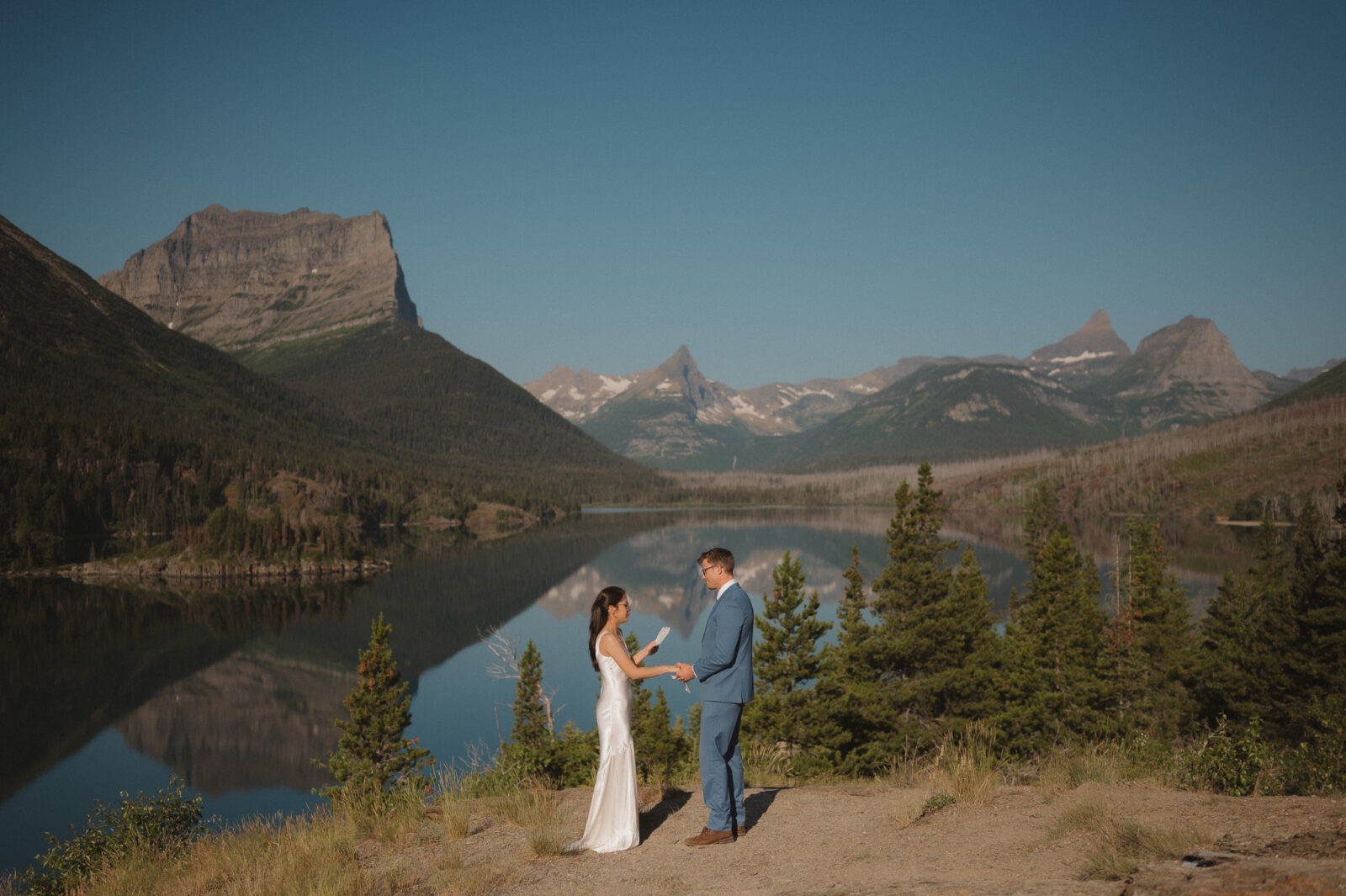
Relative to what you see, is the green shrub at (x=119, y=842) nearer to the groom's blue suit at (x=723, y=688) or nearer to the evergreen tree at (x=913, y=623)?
the groom's blue suit at (x=723, y=688)

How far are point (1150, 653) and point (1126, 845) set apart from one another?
118 feet

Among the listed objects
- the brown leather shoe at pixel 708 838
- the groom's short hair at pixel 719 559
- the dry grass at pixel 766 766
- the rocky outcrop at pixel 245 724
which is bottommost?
the rocky outcrop at pixel 245 724

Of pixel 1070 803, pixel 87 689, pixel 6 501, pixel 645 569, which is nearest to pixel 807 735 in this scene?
pixel 1070 803

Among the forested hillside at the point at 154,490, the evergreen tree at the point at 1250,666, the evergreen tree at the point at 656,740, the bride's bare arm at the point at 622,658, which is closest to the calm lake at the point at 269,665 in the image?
the evergreen tree at the point at 656,740

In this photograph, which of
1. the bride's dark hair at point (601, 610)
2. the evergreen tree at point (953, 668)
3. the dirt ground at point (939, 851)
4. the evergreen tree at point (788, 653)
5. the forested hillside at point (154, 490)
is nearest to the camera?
the dirt ground at point (939, 851)

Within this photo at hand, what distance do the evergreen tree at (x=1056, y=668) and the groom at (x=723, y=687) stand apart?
1857cm

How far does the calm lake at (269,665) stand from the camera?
37.2 metres

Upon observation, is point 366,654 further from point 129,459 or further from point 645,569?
point 129,459

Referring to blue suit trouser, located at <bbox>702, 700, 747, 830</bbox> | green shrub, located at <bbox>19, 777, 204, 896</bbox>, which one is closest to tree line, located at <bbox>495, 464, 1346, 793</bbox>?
green shrub, located at <bbox>19, 777, 204, 896</bbox>

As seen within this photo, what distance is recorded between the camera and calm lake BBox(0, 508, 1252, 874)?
3719 cm

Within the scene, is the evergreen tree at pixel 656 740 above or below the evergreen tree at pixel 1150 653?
above

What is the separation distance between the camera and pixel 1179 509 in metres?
173

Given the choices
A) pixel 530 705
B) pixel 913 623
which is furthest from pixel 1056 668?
pixel 530 705

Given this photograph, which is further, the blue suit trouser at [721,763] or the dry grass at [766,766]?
the dry grass at [766,766]
